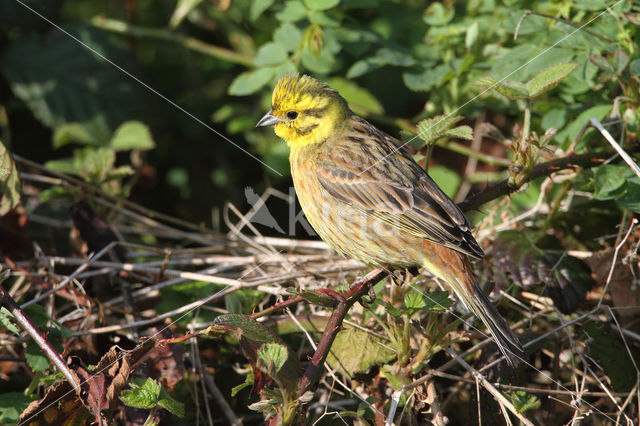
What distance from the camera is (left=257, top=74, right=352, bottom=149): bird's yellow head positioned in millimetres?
2883

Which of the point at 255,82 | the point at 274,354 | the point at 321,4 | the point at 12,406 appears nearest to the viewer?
the point at 274,354

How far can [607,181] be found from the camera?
2.51m

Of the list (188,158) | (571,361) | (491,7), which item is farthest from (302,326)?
(188,158)

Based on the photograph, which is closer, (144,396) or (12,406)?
(144,396)

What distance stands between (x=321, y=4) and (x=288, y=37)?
0.79 ft

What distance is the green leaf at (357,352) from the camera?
7.97ft

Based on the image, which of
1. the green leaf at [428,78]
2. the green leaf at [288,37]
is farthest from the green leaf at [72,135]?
the green leaf at [428,78]

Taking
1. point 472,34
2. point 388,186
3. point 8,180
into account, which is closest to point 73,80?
point 8,180

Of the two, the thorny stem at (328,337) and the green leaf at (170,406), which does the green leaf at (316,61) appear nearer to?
the thorny stem at (328,337)

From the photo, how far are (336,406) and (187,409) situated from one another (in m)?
0.63

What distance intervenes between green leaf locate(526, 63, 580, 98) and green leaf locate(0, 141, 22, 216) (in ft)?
6.25

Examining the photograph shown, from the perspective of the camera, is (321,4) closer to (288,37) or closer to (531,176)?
(288,37)

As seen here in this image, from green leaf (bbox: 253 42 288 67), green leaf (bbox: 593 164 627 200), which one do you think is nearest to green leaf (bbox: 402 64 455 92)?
green leaf (bbox: 253 42 288 67)

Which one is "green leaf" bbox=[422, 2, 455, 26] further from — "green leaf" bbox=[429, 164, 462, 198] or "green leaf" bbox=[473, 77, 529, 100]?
"green leaf" bbox=[473, 77, 529, 100]
